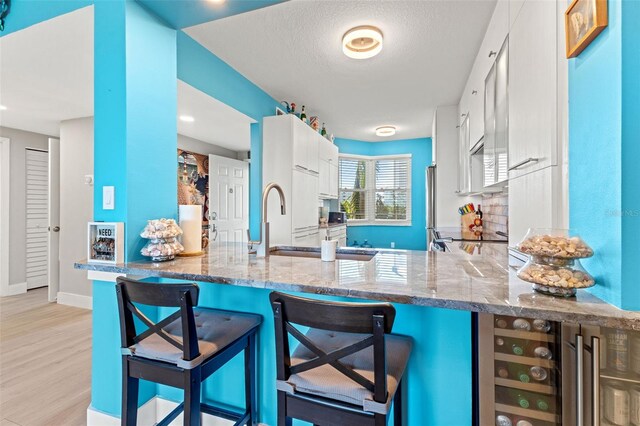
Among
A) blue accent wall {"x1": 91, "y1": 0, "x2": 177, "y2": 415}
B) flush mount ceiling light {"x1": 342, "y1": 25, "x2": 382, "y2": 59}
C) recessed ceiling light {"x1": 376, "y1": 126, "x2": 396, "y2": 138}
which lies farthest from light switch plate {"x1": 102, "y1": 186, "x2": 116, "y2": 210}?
recessed ceiling light {"x1": 376, "y1": 126, "x2": 396, "y2": 138}

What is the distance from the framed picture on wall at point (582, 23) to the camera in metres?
0.84

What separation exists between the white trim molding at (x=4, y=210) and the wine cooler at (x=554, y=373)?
5494 millimetres

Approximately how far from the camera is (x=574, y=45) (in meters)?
0.97

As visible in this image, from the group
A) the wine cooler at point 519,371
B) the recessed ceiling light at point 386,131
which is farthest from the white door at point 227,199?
the wine cooler at point 519,371

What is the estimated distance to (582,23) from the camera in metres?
0.92

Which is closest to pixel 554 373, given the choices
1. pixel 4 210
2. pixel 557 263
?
pixel 557 263

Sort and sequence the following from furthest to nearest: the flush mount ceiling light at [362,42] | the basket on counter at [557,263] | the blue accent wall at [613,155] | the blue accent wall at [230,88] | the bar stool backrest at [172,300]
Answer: the blue accent wall at [230,88]
the flush mount ceiling light at [362,42]
the bar stool backrest at [172,300]
the basket on counter at [557,263]
the blue accent wall at [613,155]

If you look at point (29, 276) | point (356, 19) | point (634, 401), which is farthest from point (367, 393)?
point (29, 276)

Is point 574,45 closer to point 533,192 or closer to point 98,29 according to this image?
point 533,192

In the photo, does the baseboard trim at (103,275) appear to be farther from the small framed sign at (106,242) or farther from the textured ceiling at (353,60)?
the textured ceiling at (353,60)

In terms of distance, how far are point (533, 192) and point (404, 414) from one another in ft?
3.57

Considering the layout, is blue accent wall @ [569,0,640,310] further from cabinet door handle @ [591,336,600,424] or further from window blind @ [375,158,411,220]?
window blind @ [375,158,411,220]

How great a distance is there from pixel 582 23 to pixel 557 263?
2.43ft

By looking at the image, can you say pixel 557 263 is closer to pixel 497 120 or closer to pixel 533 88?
pixel 533 88
